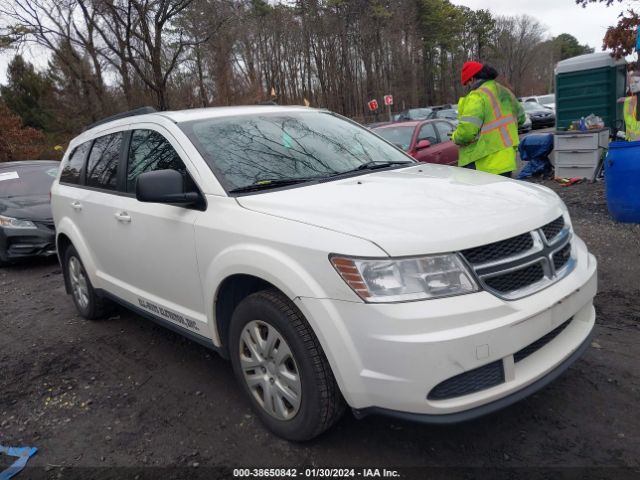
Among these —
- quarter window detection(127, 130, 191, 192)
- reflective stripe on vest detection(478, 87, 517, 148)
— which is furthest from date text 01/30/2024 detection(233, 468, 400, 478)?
reflective stripe on vest detection(478, 87, 517, 148)

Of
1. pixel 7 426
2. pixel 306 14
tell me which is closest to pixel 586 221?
pixel 7 426

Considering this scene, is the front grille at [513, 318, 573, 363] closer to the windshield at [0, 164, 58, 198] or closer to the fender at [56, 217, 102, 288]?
the fender at [56, 217, 102, 288]

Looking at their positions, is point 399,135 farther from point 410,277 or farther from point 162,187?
point 410,277

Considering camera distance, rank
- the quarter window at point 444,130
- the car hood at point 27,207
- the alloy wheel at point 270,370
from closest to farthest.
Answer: the alloy wheel at point 270,370, the car hood at point 27,207, the quarter window at point 444,130

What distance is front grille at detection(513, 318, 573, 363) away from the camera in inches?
90.6

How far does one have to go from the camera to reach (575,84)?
427 inches

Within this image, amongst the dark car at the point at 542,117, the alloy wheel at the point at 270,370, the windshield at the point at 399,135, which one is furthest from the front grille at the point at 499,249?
the dark car at the point at 542,117

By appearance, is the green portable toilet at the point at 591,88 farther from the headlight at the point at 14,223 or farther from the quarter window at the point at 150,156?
the headlight at the point at 14,223

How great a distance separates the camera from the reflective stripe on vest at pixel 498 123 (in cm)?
524

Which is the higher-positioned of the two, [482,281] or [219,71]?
[219,71]

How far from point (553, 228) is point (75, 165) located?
4.01 m

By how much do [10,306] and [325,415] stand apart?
4.76 metres

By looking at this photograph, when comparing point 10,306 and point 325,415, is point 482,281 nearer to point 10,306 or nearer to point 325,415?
point 325,415

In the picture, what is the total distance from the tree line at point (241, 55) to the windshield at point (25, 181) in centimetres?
668
